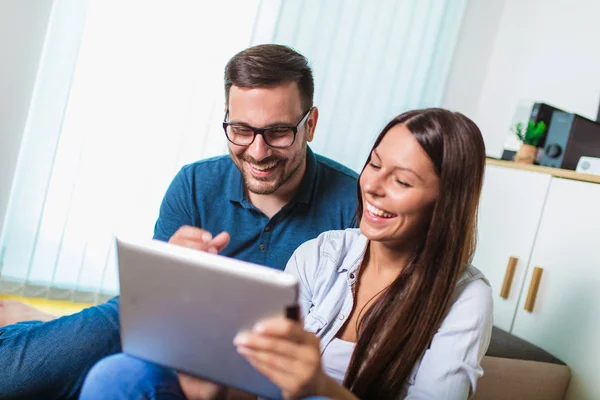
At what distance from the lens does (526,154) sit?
2.48 meters

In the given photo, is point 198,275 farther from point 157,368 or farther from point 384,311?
point 384,311

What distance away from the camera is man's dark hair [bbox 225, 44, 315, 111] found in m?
1.77

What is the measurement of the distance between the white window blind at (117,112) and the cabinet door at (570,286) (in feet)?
4.79

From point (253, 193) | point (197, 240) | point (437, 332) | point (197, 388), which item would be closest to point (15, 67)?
point (253, 193)

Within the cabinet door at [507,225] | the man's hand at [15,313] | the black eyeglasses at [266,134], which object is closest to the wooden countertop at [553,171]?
the cabinet door at [507,225]

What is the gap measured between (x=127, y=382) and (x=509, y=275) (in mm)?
1546

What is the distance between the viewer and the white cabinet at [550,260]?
6.25 feet

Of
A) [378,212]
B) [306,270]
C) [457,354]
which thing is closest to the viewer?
[457,354]

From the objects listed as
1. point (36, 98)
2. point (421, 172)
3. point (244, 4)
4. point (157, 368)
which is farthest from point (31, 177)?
point (421, 172)

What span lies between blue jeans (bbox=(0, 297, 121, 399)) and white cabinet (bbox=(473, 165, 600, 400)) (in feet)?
4.44

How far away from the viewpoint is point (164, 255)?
98cm

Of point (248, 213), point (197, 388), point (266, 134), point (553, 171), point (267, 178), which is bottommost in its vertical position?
point (197, 388)

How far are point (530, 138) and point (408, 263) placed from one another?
1376mm

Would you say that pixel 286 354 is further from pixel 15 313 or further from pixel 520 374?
pixel 15 313
